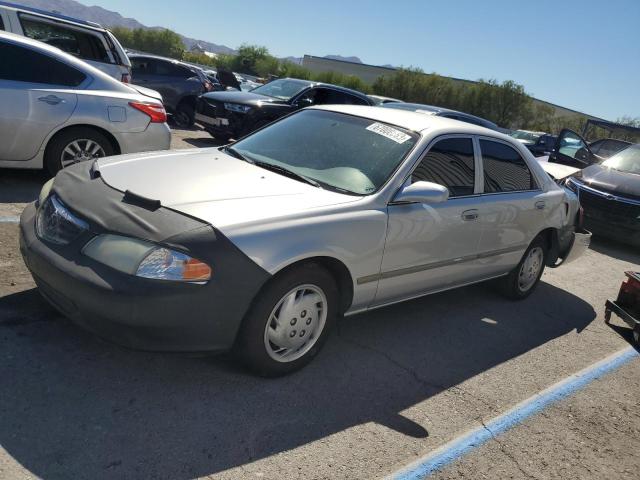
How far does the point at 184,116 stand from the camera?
545 inches

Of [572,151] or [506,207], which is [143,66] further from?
[506,207]

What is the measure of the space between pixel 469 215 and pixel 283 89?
8613 mm

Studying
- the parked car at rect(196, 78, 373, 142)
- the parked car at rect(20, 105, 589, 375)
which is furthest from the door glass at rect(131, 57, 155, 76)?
the parked car at rect(20, 105, 589, 375)

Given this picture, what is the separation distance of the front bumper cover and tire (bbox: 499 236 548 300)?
320 cm

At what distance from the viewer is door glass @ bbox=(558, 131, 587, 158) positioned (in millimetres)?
10032

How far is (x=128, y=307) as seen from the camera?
269 cm

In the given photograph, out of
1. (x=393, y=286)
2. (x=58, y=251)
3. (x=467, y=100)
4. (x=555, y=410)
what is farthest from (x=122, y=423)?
(x=467, y=100)

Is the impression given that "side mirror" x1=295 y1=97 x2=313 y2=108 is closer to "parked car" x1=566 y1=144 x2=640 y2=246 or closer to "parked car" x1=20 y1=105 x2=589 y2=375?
"parked car" x1=566 y1=144 x2=640 y2=246

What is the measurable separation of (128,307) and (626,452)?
294cm

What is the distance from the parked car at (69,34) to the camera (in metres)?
7.67

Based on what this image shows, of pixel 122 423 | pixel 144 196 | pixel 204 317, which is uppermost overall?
pixel 144 196

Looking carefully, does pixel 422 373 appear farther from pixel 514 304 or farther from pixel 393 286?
pixel 514 304

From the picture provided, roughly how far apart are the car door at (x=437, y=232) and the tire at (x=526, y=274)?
86cm

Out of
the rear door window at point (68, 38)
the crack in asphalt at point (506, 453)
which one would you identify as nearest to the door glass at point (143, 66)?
the rear door window at point (68, 38)
